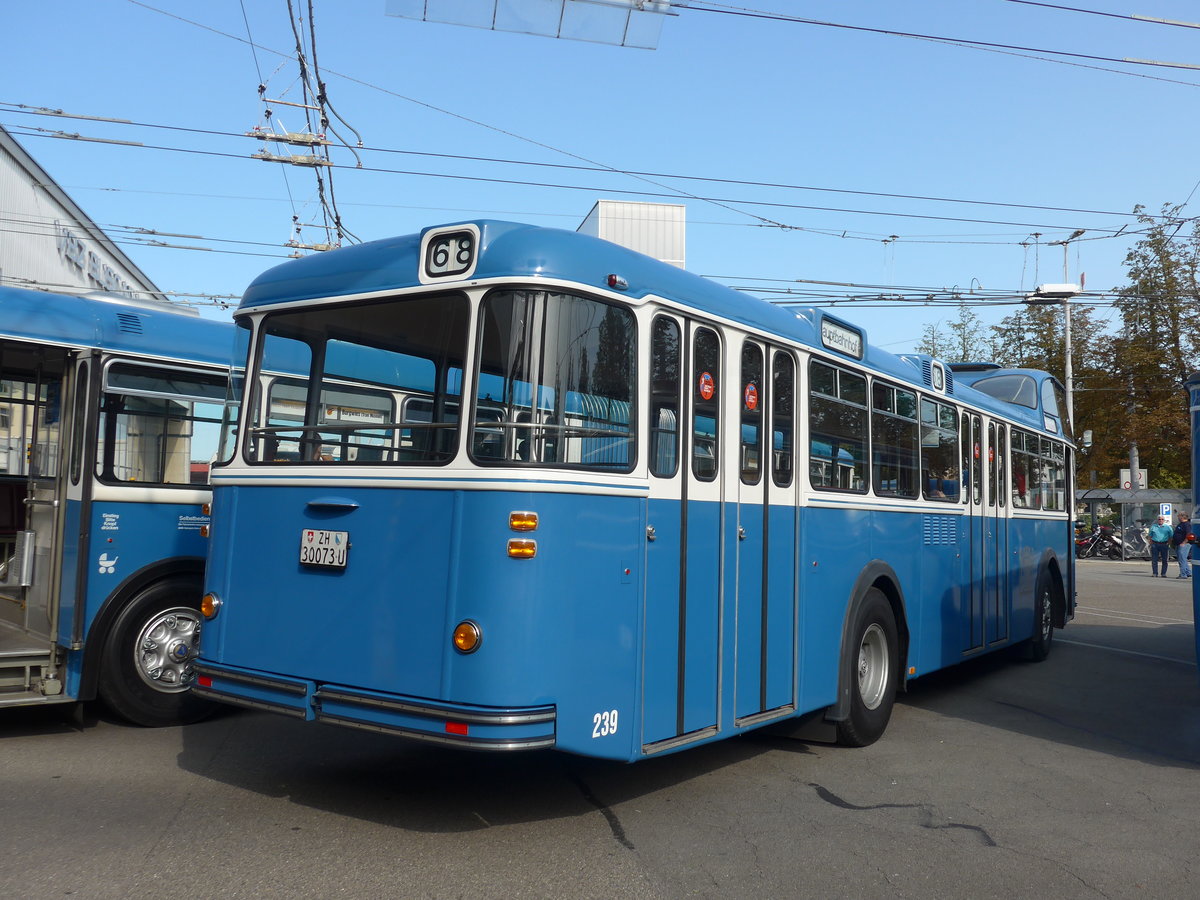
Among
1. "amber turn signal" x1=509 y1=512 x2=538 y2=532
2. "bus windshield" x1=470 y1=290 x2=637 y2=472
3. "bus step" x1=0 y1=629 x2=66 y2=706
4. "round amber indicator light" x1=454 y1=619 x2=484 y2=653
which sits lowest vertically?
"bus step" x1=0 y1=629 x2=66 y2=706

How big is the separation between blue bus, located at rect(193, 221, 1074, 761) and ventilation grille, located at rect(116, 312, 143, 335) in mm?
2036

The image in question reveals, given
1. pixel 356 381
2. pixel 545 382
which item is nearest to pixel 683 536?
pixel 545 382

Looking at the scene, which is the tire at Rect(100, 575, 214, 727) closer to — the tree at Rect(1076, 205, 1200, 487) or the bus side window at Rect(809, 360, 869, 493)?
the bus side window at Rect(809, 360, 869, 493)

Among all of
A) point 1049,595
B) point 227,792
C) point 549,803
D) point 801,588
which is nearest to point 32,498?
point 227,792

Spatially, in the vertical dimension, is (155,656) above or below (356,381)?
below

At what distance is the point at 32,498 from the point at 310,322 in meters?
3.77

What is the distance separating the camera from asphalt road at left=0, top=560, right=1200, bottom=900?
4.83 m

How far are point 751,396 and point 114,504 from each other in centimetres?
457

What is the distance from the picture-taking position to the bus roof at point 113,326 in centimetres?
738

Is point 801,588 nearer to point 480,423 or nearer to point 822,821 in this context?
point 822,821

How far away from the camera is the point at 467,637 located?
16.3 ft

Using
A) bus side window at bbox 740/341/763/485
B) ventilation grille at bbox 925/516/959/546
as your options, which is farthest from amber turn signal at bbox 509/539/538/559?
ventilation grille at bbox 925/516/959/546

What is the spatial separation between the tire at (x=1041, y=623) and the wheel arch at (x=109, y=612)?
9.45m

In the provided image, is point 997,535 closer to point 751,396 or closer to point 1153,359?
point 751,396
